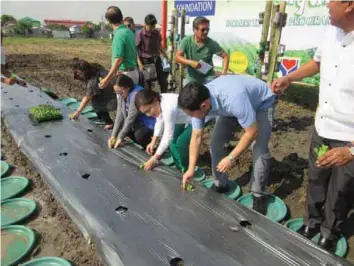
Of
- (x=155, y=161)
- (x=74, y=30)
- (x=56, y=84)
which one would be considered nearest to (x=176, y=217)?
(x=155, y=161)

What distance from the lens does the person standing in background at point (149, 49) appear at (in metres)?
5.24

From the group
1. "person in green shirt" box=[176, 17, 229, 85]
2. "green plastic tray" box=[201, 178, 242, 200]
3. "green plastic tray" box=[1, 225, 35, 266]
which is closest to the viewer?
"green plastic tray" box=[1, 225, 35, 266]

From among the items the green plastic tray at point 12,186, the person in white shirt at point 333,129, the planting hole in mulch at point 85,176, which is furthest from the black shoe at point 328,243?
the green plastic tray at point 12,186

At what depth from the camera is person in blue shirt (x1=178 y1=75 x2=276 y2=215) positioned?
2193mm

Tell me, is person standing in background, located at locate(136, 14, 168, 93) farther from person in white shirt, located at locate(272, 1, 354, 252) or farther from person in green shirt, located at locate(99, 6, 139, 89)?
person in white shirt, located at locate(272, 1, 354, 252)

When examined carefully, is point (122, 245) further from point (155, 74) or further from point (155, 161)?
point (155, 74)

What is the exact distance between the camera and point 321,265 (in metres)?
1.88

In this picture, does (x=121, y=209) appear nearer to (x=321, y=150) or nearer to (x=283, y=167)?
(x=321, y=150)

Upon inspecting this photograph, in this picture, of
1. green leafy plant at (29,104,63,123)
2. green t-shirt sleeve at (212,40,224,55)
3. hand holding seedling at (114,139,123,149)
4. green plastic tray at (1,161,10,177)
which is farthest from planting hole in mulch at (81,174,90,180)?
green t-shirt sleeve at (212,40,224,55)

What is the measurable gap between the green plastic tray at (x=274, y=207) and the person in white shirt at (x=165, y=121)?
2.63 feet

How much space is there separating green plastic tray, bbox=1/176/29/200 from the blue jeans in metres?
2.00

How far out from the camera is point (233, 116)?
2.55 meters

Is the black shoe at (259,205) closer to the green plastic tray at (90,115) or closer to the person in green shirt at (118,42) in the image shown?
the person in green shirt at (118,42)

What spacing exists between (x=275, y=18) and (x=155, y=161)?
2692 mm
